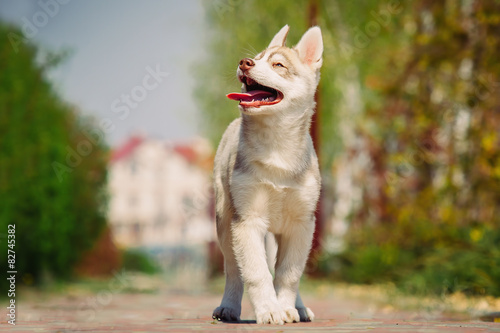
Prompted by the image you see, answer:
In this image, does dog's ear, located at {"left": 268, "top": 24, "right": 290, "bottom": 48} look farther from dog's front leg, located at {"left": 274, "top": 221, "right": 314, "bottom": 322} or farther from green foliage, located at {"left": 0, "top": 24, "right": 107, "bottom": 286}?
green foliage, located at {"left": 0, "top": 24, "right": 107, "bottom": 286}

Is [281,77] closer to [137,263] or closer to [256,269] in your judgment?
[256,269]

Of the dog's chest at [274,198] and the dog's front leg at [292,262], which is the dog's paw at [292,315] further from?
the dog's chest at [274,198]

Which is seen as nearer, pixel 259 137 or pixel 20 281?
pixel 259 137

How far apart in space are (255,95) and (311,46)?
0.75 m

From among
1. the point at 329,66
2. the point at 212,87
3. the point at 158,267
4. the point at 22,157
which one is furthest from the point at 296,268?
the point at 158,267

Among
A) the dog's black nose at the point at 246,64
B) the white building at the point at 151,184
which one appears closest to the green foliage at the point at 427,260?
the dog's black nose at the point at 246,64

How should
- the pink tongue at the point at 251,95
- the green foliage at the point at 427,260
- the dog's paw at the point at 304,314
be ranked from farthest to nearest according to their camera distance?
the green foliage at the point at 427,260 → the dog's paw at the point at 304,314 → the pink tongue at the point at 251,95

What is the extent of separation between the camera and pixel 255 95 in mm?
5367

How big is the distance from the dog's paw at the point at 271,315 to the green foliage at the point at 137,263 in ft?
66.8

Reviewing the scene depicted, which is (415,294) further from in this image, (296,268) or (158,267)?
(158,267)

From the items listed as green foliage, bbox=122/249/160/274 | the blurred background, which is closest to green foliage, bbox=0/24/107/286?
the blurred background

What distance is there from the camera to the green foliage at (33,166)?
1141 centimetres

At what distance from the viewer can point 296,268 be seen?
17.8ft

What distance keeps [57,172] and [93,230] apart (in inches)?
185
